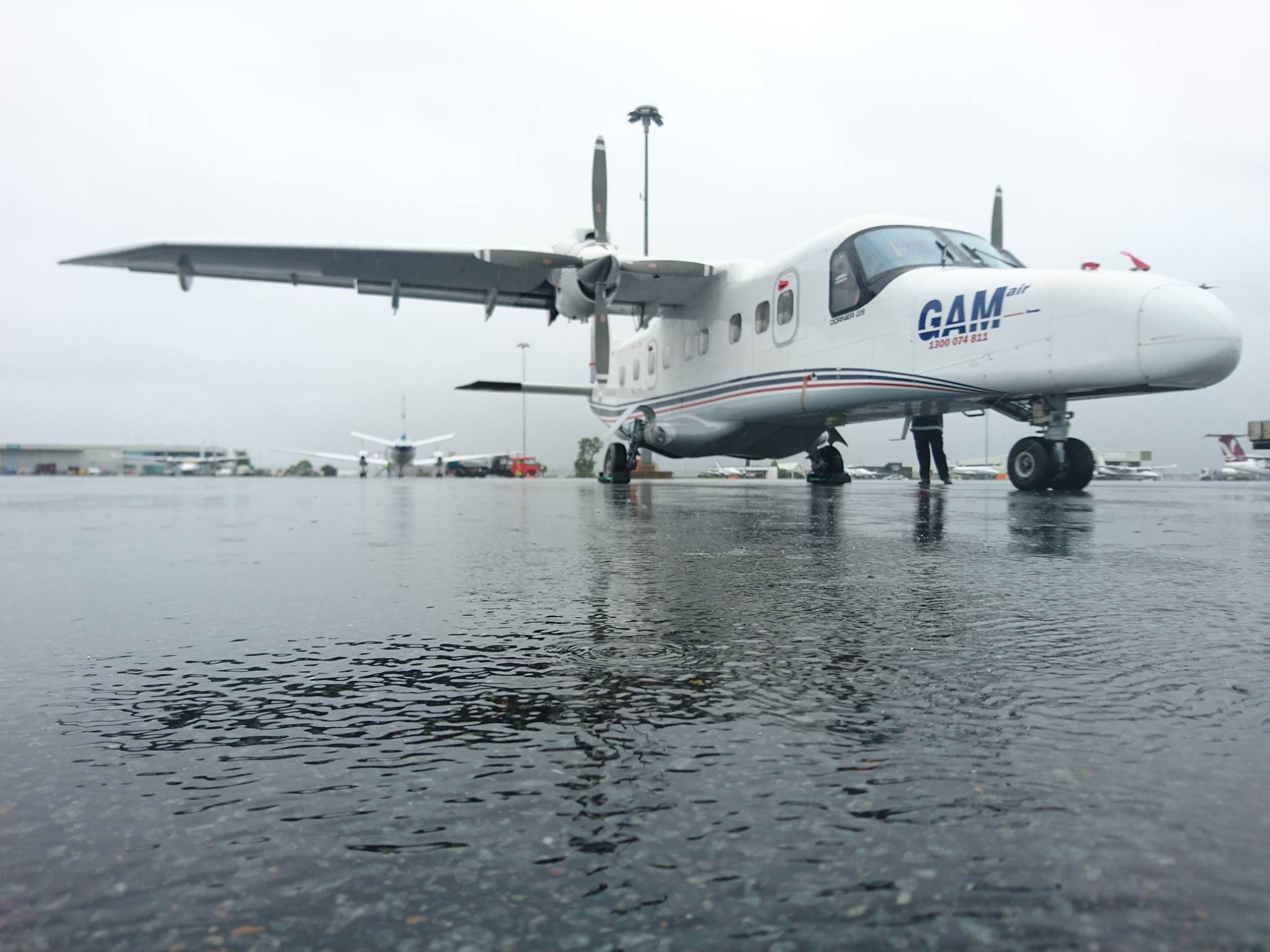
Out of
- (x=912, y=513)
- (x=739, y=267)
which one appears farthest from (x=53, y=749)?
(x=739, y=267)

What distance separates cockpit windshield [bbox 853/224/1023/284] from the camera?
10.2 metres

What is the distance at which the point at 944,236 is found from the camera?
1056 centimetres

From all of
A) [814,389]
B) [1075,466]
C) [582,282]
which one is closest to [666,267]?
[582,282]

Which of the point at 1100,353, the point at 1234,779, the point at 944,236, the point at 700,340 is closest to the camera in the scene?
the point at 1234,779

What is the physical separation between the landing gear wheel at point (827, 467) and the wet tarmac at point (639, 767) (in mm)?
12923

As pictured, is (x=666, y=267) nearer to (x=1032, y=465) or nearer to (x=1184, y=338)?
(x=1032, y=465)

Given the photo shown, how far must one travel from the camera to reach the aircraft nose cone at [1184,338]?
7.98 m

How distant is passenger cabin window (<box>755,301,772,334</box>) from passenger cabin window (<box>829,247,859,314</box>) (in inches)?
62.7

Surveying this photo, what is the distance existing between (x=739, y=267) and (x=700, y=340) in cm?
150

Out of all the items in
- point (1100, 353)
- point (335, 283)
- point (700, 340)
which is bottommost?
point (1100, 353)

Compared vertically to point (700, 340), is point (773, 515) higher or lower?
lower

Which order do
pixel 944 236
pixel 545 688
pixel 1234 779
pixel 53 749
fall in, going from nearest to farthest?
pixel 1234 779, pixel 53 749, pixel 545 688, pixel 944 236

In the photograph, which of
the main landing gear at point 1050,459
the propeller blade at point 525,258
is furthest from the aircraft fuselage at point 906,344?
the propeller blade at point 525,258

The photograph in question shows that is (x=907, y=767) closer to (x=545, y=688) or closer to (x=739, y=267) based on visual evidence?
(x=545, y=688)
